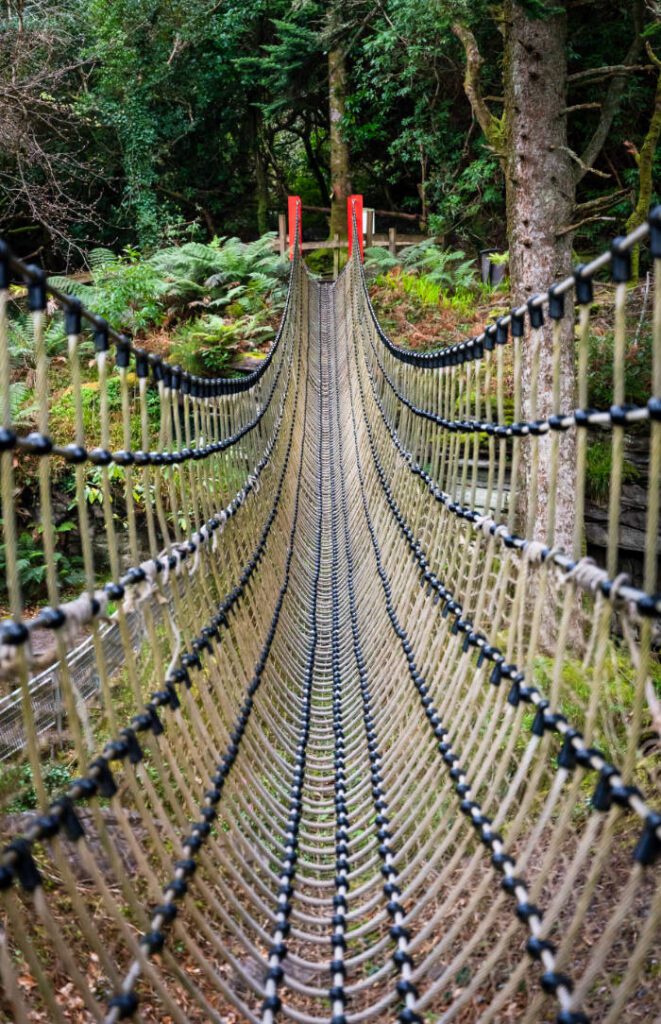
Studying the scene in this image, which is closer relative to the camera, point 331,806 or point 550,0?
point 331,806

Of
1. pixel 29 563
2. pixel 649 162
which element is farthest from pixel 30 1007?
pixel 29 563

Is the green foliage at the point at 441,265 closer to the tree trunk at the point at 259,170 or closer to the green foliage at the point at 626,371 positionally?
the green foliage at the point at 626,371

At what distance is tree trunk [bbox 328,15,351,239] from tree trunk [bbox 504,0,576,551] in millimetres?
7063

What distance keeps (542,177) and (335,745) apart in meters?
2.79

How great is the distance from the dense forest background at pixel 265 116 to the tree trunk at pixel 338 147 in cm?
2

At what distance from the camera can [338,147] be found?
34.2ft

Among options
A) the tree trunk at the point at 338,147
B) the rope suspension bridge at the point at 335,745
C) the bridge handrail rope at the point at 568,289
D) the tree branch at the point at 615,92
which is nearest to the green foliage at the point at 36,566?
the rope suspension bridge at the point at 335,745

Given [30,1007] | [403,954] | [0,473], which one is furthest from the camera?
[30,1007]

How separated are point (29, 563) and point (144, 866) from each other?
18.8 feet

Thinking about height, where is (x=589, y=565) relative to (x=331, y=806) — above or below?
above

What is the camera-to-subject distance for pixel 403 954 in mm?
1132

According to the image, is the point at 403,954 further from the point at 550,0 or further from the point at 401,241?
the point at 401,241

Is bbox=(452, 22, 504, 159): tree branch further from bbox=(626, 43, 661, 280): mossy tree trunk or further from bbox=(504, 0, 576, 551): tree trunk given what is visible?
bbox=(626, 43, 661, 280): mossy tree trunk

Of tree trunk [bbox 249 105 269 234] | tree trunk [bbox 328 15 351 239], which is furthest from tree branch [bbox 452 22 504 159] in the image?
tree trunk [bbox 249 105 269 234]
